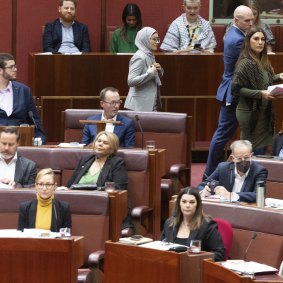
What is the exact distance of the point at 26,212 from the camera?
6949 mm

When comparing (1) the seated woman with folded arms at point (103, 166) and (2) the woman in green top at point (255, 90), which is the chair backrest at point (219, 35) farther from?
(1) the seated woman with folded arms at point (103, 166)

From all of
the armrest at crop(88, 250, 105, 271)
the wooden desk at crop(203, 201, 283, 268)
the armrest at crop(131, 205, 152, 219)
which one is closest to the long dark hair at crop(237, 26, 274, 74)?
the armrest at crop(131, 205, 152, 219)

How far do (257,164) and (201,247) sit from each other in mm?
1027

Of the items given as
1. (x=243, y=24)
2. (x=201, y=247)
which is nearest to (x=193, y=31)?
(x=243, y=24)

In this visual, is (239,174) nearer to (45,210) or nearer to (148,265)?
(45,210)

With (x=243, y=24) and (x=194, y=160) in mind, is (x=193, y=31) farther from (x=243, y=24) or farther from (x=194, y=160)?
(x=243, y=24)

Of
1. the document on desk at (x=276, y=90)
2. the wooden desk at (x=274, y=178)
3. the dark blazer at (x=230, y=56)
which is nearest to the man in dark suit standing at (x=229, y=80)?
the dark blazer at (x=230, y=56)

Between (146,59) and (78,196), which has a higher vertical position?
(146,59)

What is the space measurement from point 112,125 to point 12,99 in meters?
0.75

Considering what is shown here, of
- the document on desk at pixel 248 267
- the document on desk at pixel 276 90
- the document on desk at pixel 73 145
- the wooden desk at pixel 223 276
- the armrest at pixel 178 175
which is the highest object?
the document on desk at pixel 276 90

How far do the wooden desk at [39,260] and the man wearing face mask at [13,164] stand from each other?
1.20 m

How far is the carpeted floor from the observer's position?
30.8 feet

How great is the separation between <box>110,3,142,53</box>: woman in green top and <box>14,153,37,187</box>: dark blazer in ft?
11.1

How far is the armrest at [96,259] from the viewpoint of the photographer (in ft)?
21.7
